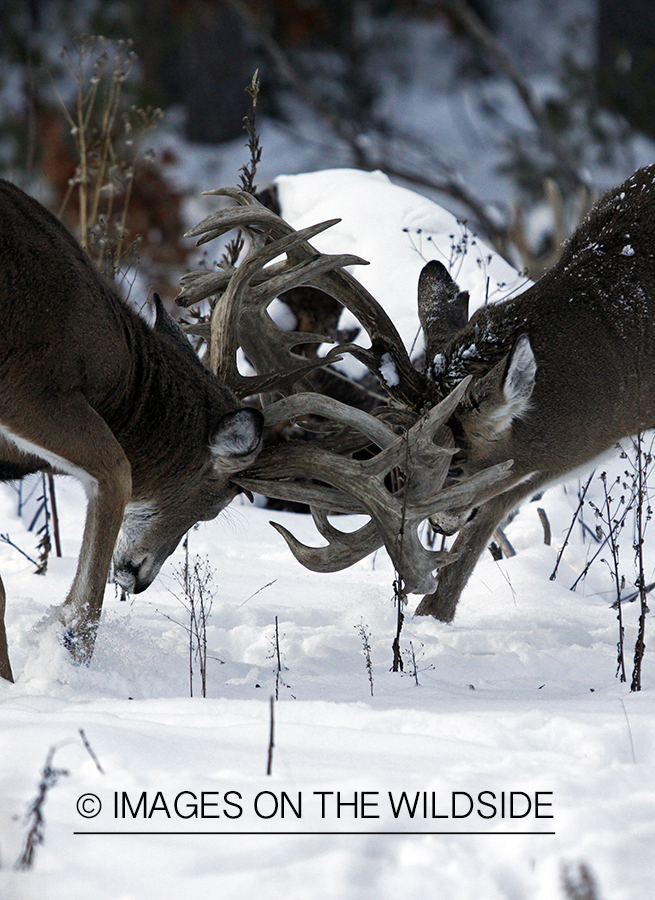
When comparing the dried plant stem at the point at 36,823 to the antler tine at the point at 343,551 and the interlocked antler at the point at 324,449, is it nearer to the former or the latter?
the interlocked antler at the point at 324,449

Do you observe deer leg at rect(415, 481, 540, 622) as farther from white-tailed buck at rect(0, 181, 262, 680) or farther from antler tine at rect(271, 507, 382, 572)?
white-tailed buck at rect(0, 181, 262, 680)

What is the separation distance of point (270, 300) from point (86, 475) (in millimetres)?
1418

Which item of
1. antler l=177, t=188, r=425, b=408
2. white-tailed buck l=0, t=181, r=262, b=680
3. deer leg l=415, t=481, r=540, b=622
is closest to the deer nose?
white-tailed buck l=0, t=181, r=262, b=680

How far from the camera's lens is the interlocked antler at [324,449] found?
14.8ft

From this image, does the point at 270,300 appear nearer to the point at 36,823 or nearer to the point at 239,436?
the point at 239,436

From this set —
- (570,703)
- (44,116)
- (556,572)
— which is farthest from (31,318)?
(44,116)

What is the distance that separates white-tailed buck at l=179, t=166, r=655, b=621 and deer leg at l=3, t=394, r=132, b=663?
718 millimetres

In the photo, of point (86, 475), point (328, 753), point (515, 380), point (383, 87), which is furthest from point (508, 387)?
point (383, 87)

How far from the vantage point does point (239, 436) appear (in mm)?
4289

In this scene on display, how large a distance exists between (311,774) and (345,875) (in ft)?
1.59

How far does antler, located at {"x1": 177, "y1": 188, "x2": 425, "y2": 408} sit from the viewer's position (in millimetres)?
4773

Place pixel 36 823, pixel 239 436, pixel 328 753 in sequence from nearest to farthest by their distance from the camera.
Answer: pixel 36 823
pixel 328 753
pixel 239 436

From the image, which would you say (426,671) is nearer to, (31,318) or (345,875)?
(31,318)

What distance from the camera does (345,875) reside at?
2115 millimetres
